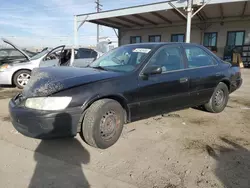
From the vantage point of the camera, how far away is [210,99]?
4.47 m

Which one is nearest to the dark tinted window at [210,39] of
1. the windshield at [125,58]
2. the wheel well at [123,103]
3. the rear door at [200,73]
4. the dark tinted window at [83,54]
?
the dark tinted window at [83,54]

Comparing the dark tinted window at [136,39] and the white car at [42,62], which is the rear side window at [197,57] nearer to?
the white car at [42,62]

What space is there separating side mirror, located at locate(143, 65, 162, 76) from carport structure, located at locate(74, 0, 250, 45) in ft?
31.2

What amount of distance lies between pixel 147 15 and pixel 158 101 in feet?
44.0

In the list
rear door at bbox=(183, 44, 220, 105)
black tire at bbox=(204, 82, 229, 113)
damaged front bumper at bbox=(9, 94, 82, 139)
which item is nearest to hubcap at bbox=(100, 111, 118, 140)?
damaged front bumper at bbox=(9, 94, 82, 139)

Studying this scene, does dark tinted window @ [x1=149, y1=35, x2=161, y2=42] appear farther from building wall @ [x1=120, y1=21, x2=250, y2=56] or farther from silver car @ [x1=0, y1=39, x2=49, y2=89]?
silver car @ [x1=0, y1=39, x2=49, y2=89]

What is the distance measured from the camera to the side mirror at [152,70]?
3.20 m

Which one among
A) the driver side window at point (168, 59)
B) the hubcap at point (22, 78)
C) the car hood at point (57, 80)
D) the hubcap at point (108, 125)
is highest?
the driver side window at point (168, 59)

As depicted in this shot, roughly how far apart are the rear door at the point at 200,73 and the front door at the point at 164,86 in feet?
0.58

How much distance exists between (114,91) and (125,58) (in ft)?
3.18

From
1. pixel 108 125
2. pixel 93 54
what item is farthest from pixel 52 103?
pixel 93 54

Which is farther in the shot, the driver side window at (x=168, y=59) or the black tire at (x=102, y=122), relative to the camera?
the driver side window at (x=168, y=59)

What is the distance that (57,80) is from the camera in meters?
2.83

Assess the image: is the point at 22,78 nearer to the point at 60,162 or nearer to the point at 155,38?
the point at 60,162
